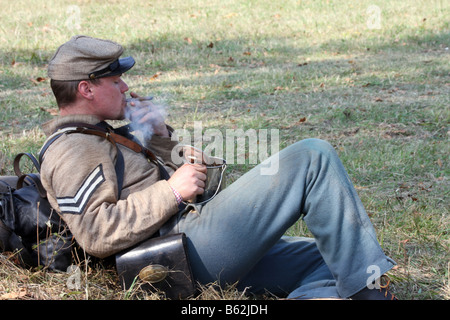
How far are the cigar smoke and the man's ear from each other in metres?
0.22

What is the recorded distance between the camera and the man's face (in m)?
2.43

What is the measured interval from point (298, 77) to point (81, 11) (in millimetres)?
6131

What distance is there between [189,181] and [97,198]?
38 cm

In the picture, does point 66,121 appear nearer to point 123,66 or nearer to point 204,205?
point 123,66

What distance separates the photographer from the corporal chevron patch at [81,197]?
2133mm

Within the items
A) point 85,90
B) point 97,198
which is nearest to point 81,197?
point 97,198

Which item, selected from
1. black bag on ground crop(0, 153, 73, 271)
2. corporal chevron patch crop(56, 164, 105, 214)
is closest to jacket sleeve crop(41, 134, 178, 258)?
corporal chevron patch crop(56, 164, 105, 214)

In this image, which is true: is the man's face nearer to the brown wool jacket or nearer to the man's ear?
the man's ear

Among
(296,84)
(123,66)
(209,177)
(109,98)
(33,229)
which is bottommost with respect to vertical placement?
(296,84)

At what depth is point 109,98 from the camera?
2.46m

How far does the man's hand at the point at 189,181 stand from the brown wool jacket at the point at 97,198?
1.6 inches

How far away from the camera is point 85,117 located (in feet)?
7.95

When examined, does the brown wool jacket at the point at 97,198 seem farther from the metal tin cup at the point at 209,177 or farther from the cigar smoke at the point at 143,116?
the cigar smoke at the point at 143,116
